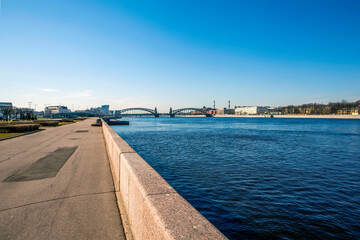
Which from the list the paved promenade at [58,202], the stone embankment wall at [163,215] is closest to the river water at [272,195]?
the paved promenade at [58,202]

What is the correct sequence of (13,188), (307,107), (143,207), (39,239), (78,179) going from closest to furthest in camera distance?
1. (143,207)
2. (39,239)
3. (13,188)
4. (78,179)
5. (307,107)

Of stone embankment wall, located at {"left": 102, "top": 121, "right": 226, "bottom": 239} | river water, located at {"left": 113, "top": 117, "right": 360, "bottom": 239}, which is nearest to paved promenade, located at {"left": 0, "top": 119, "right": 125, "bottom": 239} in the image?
stone embankment wall, located at {"left": 102, "top": 121, "right": 226, "bottom": 239}

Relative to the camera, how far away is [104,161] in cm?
1013

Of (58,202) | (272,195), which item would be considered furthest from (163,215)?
(272,195)

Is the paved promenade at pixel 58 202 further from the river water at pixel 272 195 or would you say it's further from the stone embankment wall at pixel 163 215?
the river water at pixel 272 195

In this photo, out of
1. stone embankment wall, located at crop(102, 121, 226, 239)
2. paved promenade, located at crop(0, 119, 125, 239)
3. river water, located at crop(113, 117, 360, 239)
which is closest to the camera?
stone embankment wall, located at crop(102, 121, 226, 239)

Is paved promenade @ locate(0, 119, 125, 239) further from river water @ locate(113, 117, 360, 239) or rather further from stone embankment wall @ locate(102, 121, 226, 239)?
river water @ locate(113, 117, 360, 239)

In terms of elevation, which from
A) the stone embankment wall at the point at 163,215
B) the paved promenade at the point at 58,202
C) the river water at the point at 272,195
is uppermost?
the stone embankment wall at the point at 163,215

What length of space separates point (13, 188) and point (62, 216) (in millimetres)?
3025

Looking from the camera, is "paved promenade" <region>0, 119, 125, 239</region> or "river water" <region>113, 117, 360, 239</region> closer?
"paved promenade" <region>0, 119, 125, 239</region>

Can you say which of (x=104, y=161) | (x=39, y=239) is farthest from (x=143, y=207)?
(x=104, y=161)

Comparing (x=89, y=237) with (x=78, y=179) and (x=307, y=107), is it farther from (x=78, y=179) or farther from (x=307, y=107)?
(x=307, y=107)

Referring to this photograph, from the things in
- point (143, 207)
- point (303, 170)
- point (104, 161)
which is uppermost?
point (143, 207)

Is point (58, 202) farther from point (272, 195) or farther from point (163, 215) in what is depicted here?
point (272, 195)
